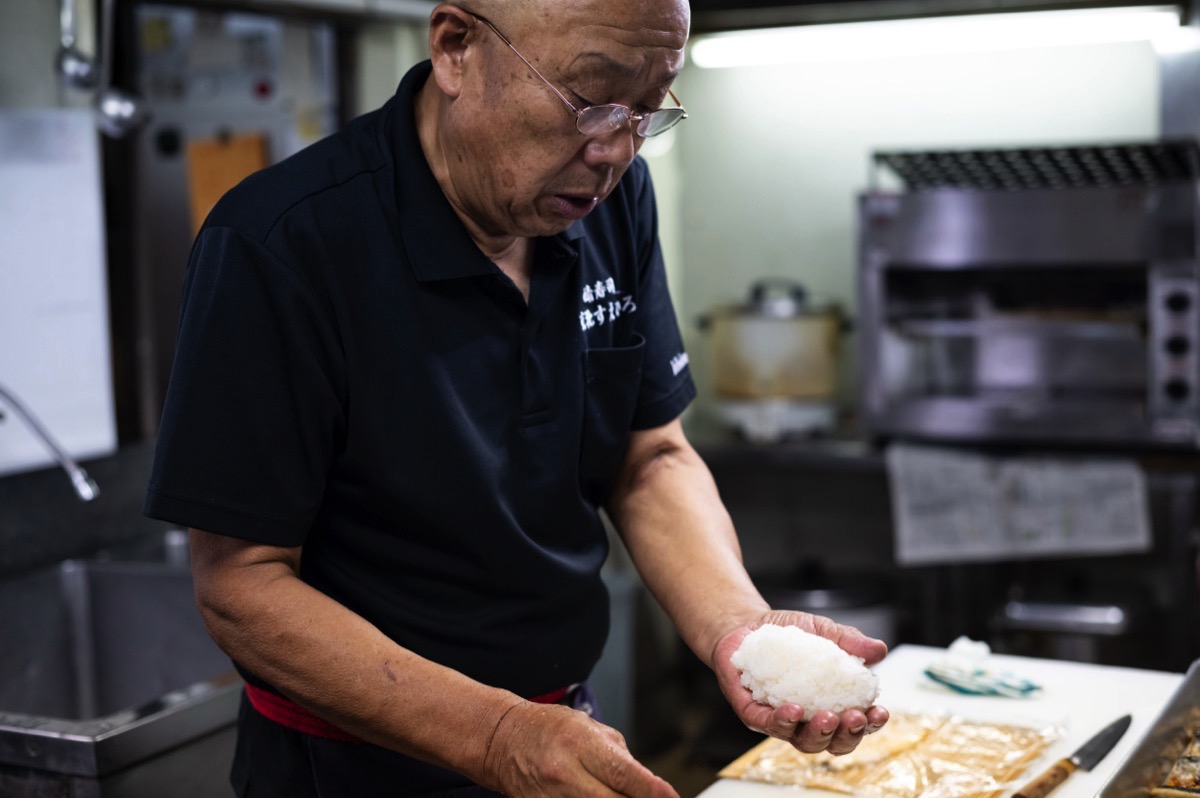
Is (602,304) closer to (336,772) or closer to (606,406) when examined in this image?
(606,406)

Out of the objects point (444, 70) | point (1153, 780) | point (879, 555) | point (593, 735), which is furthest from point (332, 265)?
point (879, 555)

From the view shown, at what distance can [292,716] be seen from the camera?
1.46 metres

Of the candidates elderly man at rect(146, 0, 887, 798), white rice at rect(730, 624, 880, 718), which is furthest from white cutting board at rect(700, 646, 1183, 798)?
elderly man at rect(146, 0, 887, 798)

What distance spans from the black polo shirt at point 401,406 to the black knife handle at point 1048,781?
0.53 meters

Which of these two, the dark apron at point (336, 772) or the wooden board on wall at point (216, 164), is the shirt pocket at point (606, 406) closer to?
the dark apron at point (336, 772)

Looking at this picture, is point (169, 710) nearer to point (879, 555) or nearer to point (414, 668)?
point (414, 668)

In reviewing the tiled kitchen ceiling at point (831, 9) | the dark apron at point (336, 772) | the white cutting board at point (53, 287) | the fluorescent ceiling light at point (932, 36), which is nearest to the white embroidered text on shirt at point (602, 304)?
the dark apron at point (336, 772)

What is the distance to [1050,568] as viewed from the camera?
3719 millimetres

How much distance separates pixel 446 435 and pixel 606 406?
268mm

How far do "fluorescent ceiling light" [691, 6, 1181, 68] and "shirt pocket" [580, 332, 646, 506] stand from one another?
8.48 feet

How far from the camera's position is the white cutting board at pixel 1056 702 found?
142 cm

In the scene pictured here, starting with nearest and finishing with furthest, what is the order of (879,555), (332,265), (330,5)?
1. (332,265)
2. (330,5)
3. (879,555)

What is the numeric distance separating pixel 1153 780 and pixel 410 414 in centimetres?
89

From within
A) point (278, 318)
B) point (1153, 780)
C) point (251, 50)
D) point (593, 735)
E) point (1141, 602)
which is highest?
point (251, 50)
